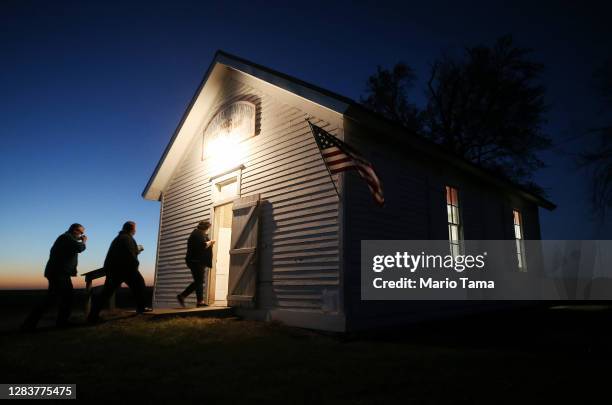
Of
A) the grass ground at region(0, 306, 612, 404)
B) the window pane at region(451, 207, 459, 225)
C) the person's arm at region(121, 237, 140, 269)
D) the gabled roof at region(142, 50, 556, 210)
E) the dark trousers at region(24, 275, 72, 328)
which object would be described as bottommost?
the grass ground at region(0, 306, 612, 404)

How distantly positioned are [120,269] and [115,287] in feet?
1.29

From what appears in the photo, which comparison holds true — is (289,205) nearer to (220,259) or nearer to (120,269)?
(220,259)

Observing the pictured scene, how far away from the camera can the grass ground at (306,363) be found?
317cm

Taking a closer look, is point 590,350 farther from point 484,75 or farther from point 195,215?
point 484,75

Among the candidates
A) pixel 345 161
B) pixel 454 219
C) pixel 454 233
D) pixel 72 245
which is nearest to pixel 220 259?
pixel 72 245

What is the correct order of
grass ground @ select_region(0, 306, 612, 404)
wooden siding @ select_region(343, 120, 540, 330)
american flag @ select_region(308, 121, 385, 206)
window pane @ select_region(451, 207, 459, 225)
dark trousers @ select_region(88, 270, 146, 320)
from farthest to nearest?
window pane @ select_region(451, 207, 459, 225) → dark trousers @ select_region(88, 270, 146, 320) → wooden siding @ select_region(343, 120, 540, 330) → american flag @ select_region(308, 121, 385, 206) → grass ground @ select_region(0, 306, 612, 404)

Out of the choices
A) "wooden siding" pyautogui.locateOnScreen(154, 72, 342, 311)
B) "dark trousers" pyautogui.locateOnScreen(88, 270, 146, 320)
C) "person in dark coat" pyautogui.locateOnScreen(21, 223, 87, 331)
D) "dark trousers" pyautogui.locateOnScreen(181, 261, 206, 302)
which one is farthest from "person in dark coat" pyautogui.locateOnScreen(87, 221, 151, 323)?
"wooden siding" pyautogui.locateOnScreen(154, 72, 342, 311)

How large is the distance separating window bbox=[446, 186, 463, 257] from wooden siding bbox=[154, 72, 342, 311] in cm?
412

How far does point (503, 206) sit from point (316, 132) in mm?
8695

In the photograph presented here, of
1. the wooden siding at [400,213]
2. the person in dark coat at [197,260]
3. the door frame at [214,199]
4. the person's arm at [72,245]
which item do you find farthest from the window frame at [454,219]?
the person's arm at [72,245]

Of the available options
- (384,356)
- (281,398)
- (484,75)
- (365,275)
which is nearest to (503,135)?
(484,75)

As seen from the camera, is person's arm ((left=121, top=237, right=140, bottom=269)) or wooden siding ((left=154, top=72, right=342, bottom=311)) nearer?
wooden siding ((left=154, top=72, right=342, bottom=311))

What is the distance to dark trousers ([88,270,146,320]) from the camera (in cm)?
684

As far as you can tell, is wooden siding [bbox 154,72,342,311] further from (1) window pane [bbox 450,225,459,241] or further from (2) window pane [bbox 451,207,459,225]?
(2) window pane [bbox 451,207,459,225]
